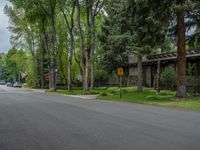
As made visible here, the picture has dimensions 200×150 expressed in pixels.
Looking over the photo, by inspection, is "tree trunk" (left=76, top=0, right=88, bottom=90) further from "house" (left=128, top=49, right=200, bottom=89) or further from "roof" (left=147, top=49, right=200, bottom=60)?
"roof" (left=147, top=49, right=200, bottom=60)

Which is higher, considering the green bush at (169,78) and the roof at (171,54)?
the roof at (171,54)

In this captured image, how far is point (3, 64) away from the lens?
16800 centimetres

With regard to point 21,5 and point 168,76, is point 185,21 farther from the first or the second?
point 21,5

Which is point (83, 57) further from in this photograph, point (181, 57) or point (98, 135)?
point (98, 135)

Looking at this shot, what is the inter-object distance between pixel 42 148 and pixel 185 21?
2397cm

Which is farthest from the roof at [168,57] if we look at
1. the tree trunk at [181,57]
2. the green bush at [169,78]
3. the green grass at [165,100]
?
the tree trunk at [181,57]

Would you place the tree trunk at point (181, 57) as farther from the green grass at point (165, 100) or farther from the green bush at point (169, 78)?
the green bush at point (169, 78)

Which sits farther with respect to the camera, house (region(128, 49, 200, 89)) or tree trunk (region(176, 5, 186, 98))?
house (region(128, 49, 200, 89))

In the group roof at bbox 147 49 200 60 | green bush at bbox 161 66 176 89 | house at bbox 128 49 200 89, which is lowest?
green bush at bbox 161 66 176 89

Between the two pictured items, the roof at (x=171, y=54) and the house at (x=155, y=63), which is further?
the house at (x=155, y=63)

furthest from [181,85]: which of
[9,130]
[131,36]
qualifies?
[9,130]

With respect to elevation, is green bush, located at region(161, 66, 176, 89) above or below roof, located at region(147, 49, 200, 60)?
below

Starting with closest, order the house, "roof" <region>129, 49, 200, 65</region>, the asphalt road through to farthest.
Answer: the asphalt road
"roof" <region>129, 49, 200, 65</region>
the house

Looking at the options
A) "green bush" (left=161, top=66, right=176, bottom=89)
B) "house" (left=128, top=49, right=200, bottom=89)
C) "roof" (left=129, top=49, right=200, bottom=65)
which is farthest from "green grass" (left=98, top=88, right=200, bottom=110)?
"green bush" (left=161, top=66, right=176, bottom=89)
